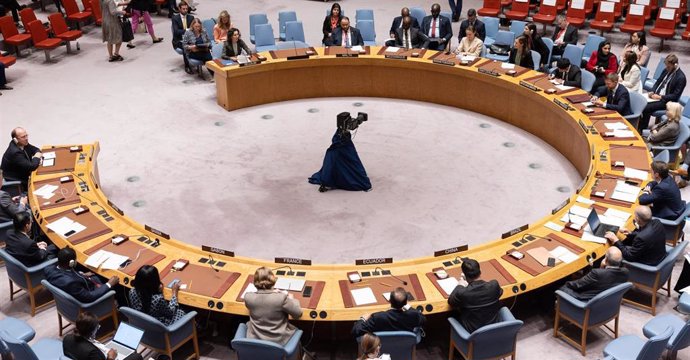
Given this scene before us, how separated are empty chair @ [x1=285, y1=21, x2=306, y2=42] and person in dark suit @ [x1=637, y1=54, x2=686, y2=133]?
23.8 ft

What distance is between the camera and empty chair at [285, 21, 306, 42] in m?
15.7

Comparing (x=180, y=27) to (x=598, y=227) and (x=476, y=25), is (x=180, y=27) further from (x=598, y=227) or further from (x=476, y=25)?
(x=598, y=227)

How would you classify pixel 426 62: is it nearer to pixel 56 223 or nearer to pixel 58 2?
pixel 56 223

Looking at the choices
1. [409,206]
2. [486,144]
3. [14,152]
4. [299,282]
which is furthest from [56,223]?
[486,144]

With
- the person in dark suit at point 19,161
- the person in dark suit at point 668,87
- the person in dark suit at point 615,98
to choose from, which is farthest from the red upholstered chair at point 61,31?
the person in dark suit at point 668,87

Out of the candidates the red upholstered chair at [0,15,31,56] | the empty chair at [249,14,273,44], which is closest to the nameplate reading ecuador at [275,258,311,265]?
the empty chair at [249,14,273,44]

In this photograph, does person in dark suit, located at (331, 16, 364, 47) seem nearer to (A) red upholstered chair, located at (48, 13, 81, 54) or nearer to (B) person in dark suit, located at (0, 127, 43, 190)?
(A) red upholstered chair, located at (48, 13, 81, 54)

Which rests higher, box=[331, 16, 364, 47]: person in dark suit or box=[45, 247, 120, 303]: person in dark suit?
box=[331, 16, 364, 47]: person in dark suit

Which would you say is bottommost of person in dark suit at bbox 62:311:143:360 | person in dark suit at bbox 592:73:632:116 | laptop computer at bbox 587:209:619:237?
person in dark suit at bbox 62:311:143:360

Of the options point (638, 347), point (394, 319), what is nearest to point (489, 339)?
point (394, 319)

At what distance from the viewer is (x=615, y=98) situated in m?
11.4

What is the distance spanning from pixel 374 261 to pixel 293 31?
30.0ft

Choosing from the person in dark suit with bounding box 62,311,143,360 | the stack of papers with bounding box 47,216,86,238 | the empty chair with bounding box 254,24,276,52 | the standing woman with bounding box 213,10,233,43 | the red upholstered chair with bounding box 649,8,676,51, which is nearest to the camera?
the person in dark suit with bounding box 62,311,143,360

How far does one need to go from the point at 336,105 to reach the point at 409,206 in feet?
13.4
